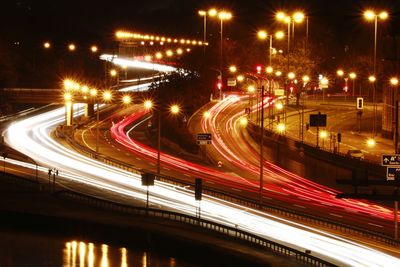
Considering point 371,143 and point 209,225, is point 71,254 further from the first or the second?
point 371,143

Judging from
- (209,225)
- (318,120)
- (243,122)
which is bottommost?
(209,225)

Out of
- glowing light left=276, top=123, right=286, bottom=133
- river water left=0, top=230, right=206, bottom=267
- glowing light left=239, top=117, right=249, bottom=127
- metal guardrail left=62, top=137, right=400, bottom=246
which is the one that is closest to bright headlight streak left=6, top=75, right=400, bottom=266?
metal guardrail left=62, top=137, right=400, bottom=246

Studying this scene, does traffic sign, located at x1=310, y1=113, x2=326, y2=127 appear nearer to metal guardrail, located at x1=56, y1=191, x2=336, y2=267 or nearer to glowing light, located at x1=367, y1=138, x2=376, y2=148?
glowing light, located at x1=367, y1=138, x2=376, y2=148

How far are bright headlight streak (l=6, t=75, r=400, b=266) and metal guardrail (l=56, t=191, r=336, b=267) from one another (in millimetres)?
978

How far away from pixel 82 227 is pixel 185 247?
22.8 ft

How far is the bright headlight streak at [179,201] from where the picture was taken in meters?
30.9

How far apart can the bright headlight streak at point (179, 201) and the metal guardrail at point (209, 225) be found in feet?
3.21

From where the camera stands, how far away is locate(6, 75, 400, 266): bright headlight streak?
1217 inches

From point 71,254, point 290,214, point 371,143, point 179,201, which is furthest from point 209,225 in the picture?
point 371,143

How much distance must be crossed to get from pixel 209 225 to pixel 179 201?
730cm

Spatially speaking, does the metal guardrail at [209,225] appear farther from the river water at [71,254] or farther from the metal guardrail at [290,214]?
the metal guardrail at [290,214]

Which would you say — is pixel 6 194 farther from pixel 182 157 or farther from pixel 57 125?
pixel 57 125

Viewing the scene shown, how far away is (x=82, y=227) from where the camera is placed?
40.4 metres

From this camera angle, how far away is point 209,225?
3716cm
